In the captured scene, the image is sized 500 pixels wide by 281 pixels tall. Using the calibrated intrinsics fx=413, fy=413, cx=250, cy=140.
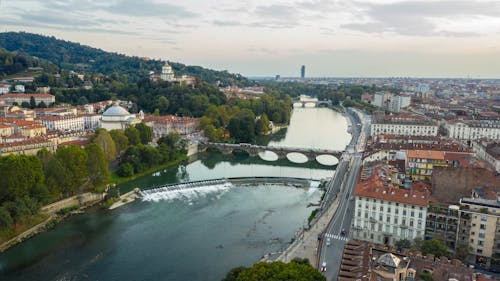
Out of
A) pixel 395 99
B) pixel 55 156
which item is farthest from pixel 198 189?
pixel 395 99

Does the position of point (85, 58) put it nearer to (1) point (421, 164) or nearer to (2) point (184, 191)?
(2) point (184, 191)

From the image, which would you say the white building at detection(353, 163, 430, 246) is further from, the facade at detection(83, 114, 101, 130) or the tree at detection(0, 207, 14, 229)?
the facade at detection(83, 114, 101, 130)

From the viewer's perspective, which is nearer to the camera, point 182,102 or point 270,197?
point 270,197

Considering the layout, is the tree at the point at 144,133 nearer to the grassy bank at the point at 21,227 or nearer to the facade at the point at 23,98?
the grassy bank at the point at 21,227

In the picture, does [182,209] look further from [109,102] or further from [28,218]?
[109,102]

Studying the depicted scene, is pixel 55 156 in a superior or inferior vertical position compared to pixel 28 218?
superior

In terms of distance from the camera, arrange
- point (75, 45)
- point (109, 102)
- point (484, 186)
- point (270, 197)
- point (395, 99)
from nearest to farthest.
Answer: point (484, 186), point (270, 197), point (109, 102), point (395, 99), point (75, 45)

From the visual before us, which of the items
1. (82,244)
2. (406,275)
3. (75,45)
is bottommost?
(82,244)
